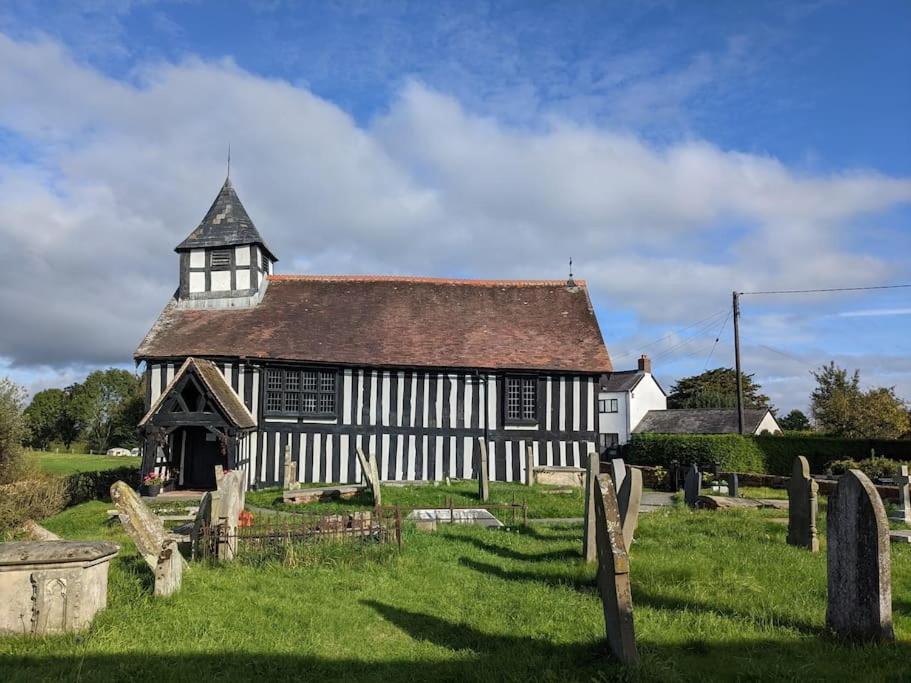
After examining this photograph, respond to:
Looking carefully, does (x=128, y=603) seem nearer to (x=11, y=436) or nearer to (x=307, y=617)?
(x=307, y=617)

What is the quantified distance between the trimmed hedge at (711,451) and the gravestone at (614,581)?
25204 mm

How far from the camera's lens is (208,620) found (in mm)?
6699

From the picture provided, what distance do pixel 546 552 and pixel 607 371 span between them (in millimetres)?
12308

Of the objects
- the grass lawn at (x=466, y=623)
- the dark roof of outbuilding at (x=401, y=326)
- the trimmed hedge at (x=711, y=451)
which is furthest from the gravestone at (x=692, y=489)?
the trimmed hedge at (x=711, y=451)

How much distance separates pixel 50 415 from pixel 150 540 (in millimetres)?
69565

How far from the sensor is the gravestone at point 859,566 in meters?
5.71

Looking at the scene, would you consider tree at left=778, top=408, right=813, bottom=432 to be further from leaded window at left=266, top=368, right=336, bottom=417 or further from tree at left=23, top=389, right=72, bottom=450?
tree at left=23, top=389, right=72, bottom=450

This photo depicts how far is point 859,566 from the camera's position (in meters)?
5.91

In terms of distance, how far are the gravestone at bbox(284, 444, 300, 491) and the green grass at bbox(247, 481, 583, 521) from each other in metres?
0.55

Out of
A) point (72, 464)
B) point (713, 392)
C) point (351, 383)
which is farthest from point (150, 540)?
point (713, 392)

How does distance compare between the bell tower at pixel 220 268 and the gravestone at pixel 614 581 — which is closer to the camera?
the gravestone at pixel 614 581

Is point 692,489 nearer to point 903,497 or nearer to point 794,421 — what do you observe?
point 903,497

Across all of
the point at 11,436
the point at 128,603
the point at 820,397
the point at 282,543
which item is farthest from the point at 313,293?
the point at 820,397

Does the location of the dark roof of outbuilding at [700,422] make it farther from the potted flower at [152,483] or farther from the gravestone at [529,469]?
the potted flower at [152,483]
